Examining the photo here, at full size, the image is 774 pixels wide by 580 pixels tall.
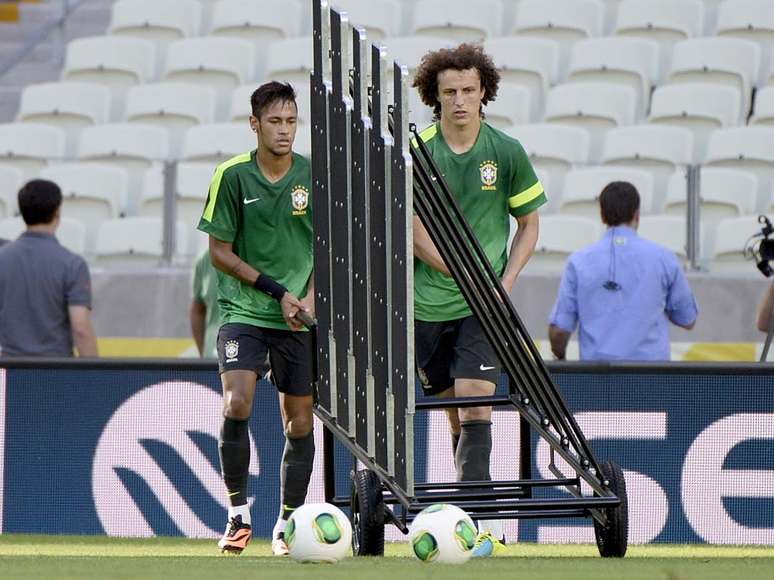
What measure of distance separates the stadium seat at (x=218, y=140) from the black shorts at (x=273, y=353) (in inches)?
202

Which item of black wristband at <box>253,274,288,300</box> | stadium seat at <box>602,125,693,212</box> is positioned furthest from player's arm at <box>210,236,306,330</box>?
stadium seat at <box>602,125,693,212</box>

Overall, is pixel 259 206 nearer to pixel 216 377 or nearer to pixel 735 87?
pixel 216 377

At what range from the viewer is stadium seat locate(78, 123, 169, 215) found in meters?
12.9

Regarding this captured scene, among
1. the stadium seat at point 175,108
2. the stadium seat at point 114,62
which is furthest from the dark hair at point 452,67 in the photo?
the stadium seat at point 114,62

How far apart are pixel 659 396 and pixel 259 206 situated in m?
2.37

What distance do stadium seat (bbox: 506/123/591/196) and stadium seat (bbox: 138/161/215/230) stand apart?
248 centimetres

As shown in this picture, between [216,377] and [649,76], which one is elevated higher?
[649,76]

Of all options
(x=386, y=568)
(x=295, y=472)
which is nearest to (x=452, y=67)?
(x=295, y=472)

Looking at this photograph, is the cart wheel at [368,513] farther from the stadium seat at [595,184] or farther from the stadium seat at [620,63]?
the stadium seat at [620,63]

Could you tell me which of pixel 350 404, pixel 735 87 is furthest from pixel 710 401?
pixel 735 87

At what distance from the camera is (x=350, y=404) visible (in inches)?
244

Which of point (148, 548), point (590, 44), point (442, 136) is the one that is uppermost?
point (590, 44)

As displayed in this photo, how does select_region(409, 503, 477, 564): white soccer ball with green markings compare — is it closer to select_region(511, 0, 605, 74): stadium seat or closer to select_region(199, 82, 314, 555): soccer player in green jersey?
select_region(199, 82, 314, 555): soccer player in green jersey

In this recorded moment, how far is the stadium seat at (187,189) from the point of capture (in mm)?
10656
